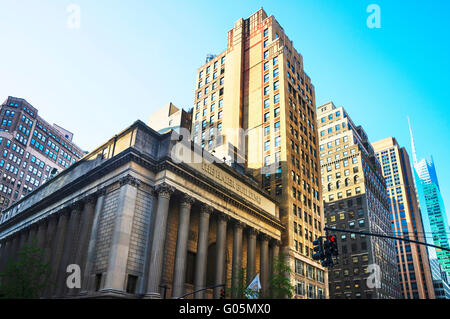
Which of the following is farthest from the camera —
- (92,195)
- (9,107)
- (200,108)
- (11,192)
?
(9,107)

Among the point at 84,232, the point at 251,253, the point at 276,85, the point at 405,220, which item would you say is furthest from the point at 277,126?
the point at 405,220

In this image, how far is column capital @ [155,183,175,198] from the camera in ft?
138

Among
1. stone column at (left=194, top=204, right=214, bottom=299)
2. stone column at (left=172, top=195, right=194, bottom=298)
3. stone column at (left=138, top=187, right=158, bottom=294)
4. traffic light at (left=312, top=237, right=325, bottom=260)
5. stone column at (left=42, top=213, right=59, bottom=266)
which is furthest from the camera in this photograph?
stone column at (left=42, top=213, right=59, bottom=266)

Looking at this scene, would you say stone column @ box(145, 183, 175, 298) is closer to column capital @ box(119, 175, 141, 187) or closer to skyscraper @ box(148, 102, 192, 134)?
column capital @ box(119, 175, 141, 187)

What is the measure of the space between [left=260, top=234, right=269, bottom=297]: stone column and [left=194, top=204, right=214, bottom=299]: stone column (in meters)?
12.4

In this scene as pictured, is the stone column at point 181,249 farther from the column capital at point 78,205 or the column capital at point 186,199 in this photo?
the column capital at point 78,205

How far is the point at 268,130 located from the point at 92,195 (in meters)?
40.1

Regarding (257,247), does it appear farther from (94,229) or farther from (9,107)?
(9,107)

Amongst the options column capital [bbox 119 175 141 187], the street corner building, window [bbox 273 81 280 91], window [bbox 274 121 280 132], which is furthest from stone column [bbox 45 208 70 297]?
window [bbox 273 81 280 91]

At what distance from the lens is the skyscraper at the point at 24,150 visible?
115875 mm

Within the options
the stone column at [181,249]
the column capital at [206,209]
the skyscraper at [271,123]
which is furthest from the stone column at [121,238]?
the skyscraper at [271,123]

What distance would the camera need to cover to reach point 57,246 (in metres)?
47.4
